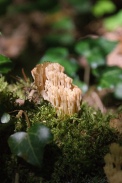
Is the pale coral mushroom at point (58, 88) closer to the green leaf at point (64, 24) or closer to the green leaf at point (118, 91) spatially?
the green leaf at point (118, 91)

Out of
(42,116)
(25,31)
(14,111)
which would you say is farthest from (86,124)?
(25,31)

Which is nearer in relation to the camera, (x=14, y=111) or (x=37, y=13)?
(x=14, y=111)

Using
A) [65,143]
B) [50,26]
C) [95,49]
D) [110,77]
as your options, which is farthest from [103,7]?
[65,143]

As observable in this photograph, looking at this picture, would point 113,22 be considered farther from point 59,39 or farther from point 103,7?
point 59,39

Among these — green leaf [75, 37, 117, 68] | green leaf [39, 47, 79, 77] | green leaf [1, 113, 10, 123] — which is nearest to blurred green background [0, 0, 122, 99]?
green leaf [75, 37, 117, 68]

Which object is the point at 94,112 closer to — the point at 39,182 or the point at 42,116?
the point at 42,116

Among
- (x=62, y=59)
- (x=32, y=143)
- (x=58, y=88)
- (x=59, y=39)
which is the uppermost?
(x=59, y=39)

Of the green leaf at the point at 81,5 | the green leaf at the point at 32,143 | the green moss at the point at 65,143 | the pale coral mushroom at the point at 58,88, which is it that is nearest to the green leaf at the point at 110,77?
the green moss at the point at 65,143
